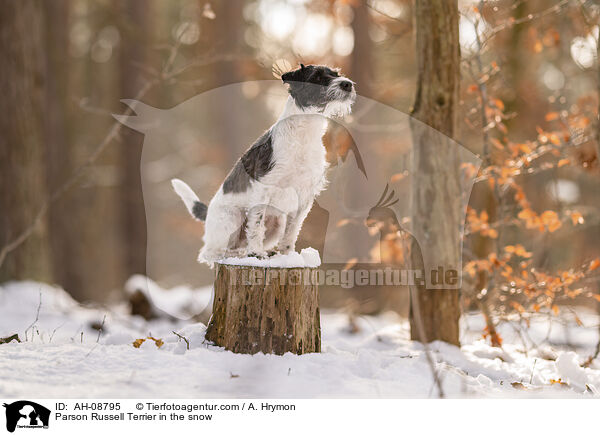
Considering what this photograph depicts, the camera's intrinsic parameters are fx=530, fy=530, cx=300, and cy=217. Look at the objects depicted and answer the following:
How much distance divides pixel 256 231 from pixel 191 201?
4.02ft

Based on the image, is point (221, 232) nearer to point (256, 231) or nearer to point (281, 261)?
point (256, 231)

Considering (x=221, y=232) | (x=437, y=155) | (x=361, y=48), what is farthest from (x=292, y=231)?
(x=361, y=48)

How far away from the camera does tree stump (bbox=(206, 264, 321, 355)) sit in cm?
405

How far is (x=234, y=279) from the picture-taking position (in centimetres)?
414

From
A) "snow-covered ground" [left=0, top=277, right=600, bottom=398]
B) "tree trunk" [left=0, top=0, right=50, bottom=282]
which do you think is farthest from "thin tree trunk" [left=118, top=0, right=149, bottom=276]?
"snow-covered ground" [left=0, top=277, right=600, bottom=398]

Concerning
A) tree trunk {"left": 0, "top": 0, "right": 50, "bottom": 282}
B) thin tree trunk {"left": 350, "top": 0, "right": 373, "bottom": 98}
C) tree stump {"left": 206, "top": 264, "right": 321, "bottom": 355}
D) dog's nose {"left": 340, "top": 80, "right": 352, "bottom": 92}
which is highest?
thin tree trunk {"left": 350, "top": 0, "right": 373, "bottom": 98}

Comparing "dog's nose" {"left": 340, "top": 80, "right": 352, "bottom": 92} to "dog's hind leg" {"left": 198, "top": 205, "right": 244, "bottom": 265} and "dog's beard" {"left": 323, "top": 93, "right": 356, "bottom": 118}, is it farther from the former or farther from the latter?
"dog's hind leg" {"left": 198, "top": 205, "right": 244, "bottom": 265}

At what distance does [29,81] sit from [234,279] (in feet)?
18.4

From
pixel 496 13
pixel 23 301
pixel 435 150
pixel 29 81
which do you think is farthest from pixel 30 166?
pixel 496 13

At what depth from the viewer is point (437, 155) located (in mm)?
5078

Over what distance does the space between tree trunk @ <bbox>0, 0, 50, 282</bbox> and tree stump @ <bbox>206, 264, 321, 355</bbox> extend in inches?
191

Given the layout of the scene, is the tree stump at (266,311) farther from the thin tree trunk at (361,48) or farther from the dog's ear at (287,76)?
the thin tree trunk at (361,48)

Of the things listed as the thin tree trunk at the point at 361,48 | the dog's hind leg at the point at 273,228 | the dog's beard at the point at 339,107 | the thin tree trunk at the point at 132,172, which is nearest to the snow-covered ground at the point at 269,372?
the dog's hind leg at the point at 273,228

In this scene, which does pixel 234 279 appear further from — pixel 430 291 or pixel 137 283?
pixel 137 283
